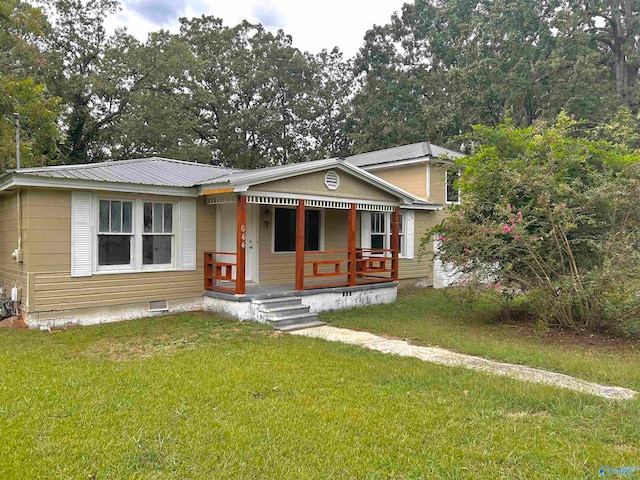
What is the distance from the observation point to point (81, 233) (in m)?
7.81

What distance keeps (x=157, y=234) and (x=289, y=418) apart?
236 inches

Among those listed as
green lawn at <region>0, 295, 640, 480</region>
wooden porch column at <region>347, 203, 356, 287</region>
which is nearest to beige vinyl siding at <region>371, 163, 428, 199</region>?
wooden porch column at <region>347, 203, 356, 287</region>

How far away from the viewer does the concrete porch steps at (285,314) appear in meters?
8.16

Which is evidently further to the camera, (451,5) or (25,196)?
(451,5)

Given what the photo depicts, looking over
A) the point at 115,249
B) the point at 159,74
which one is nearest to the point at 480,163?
the point at 115,249

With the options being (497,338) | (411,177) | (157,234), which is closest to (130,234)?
(157,234)

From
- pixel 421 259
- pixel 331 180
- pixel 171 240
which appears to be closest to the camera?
pixel 171 240

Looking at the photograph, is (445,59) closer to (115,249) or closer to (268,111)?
(268,111)

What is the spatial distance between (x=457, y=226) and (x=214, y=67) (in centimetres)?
2235

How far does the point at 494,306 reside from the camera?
1067cm

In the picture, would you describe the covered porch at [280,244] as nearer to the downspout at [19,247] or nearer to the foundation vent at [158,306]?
the foundation vent at [158,306]

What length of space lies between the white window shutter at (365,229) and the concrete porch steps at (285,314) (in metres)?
4.00

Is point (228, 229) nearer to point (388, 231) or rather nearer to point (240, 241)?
point (240, 241)

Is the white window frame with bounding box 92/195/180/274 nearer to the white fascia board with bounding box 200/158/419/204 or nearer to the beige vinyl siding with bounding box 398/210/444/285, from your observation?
the white fascia board with bounding box 200/158/419/204
